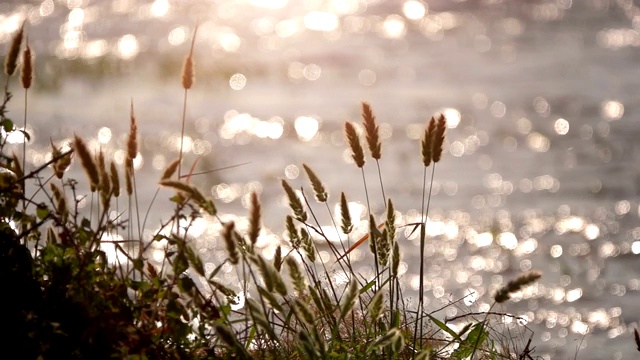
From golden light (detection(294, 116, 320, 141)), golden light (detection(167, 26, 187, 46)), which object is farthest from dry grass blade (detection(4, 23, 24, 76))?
golden light (detection(167, 26, 187, 46))

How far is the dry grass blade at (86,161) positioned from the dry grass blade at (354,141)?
602 millimetres

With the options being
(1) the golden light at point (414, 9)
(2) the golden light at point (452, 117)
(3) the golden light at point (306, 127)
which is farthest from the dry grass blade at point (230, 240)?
(1) the golden light at point (414, 9)

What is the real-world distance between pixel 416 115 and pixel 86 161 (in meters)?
6.97

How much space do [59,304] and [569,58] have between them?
8.85m

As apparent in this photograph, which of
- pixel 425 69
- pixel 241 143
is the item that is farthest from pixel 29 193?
pixel 425 69

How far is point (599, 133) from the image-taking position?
866cm

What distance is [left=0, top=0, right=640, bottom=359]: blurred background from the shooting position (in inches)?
263

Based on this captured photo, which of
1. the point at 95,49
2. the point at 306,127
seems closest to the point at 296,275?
the point at 306,127

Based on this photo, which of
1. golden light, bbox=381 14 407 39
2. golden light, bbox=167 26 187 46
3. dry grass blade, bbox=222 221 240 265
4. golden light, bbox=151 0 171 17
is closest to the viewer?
dry grass blade, bbox=222 221 240 265

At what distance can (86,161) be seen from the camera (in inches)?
82.7

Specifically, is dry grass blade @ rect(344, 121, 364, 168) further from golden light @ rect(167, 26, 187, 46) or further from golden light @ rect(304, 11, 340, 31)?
golden light @ rect(304, 11, 340, 31)

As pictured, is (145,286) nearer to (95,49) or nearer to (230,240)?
(230,240)

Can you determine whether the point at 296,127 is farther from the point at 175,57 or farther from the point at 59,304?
the point at 59,304

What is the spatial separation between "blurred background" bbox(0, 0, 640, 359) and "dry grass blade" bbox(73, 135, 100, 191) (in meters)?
3.17
